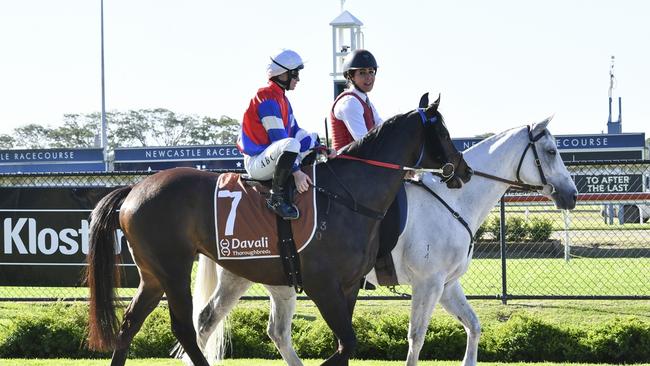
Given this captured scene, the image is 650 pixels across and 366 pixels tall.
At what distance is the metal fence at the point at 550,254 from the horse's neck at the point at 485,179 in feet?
3.91

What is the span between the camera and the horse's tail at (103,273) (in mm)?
6234

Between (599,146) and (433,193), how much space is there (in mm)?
24981

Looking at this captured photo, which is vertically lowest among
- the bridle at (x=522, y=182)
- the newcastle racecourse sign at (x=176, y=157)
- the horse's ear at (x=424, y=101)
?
the newcastle racecourse sign at (x=176, y=157)

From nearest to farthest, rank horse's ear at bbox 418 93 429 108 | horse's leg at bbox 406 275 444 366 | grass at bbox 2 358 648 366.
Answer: horse's ear at bbox 418 93 429 108
horse's leg at bbox 406 275 444 366
grass at bbox 2 358 648 366

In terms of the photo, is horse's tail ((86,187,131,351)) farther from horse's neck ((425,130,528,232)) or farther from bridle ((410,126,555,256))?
horse's neck ((425,130,528,232))

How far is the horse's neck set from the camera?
22.2 feet

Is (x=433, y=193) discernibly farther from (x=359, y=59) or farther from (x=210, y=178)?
(x=210, y=178)

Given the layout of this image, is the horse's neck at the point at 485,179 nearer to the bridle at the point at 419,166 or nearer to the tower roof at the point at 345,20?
the bridle at the point at 419,166

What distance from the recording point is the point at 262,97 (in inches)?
230

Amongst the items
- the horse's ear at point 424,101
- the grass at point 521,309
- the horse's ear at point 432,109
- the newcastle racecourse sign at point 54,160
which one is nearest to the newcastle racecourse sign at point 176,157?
the newcastle racecourse sign at point 54,160

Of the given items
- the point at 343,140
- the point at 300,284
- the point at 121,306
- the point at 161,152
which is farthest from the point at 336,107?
the point at 161,152

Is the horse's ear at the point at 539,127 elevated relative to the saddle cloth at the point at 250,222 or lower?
elevated

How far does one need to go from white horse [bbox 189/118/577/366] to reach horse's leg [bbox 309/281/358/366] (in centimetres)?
113

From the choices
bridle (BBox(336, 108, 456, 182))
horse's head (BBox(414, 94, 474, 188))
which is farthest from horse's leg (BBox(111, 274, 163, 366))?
horse's head (BBox(414, 94, 474, 188))
